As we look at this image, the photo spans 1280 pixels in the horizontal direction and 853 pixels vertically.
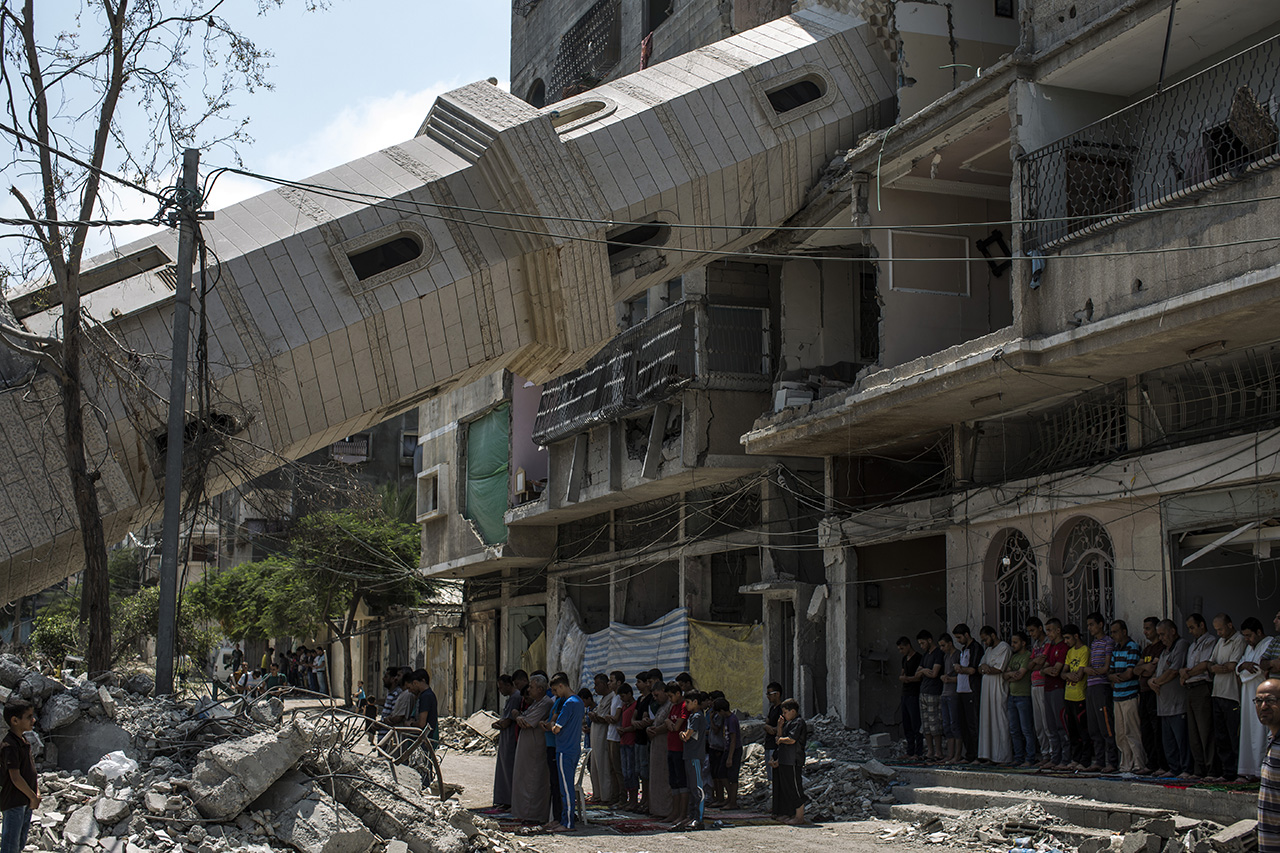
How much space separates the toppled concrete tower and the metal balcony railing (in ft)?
4.54

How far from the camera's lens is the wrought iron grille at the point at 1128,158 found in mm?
12008

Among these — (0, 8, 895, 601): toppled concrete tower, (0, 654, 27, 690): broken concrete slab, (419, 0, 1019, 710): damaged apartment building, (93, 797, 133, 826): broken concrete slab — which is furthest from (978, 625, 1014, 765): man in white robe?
(0, 654, 27, 690): broken concrete slab

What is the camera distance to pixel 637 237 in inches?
694

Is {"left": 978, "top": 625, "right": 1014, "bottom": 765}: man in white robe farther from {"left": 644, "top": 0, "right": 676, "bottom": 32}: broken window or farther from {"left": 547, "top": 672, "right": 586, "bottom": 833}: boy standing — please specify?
{"left": 644, "top": 0, "right": 676, "bottom": 32}: broken window

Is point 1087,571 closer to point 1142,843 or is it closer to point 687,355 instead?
point 1142,843

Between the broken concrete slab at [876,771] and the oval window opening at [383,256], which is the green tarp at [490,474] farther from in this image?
the broken concrete slab at [876,771]

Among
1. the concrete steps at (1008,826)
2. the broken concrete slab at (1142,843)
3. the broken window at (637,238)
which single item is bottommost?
the concrete steps at (1008,826)

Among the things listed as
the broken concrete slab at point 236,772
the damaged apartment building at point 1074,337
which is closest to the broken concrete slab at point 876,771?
the damaged apartment building at point 1074,337

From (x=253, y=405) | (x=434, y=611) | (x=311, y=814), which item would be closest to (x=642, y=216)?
(x=253, y=405)

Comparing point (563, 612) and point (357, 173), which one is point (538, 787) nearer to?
point (357, 173)

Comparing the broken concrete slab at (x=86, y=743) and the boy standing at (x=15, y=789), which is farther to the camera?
the broken concrete slab at (x=86, y=743)

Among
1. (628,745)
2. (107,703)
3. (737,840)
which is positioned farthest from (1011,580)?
(107,703)

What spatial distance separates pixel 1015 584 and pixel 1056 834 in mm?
4522

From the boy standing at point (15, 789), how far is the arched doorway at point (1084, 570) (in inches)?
397
